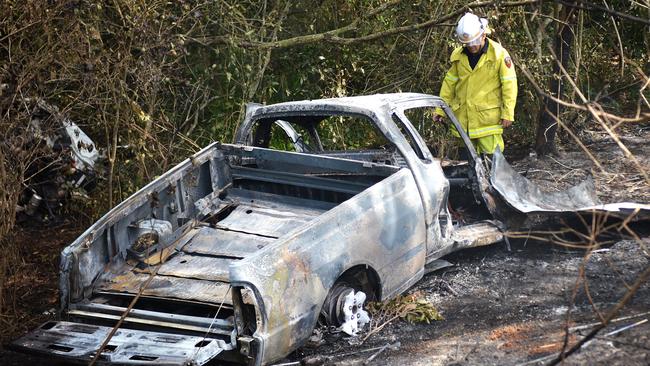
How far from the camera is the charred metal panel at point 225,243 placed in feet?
19.4

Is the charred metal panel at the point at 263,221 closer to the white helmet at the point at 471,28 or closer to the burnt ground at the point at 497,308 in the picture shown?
the burnt ground at the point at 497,308

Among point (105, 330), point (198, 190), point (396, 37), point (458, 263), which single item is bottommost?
point (458, 263)

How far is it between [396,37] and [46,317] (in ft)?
18.6

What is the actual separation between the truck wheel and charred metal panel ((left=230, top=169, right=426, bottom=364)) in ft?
0.50

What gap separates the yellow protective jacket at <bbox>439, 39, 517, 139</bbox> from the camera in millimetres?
7664

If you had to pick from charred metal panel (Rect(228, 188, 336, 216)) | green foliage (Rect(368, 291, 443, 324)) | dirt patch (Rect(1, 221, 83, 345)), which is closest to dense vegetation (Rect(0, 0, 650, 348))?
dirt patch (Rect(1, 221, 83, 345))

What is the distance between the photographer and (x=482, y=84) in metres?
7.78

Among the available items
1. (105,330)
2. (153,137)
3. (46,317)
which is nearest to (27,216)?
(153,137)

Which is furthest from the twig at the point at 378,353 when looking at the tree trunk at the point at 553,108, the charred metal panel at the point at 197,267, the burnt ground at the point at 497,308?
the tree trunk at the point at 553,108

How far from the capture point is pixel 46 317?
249 inches

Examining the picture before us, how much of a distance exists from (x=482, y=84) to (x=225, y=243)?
3070 millimetres

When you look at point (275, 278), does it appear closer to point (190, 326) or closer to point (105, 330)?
point (190, 326)

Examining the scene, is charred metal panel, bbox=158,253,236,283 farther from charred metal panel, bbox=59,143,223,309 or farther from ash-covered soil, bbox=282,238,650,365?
ash-covered soil, bbox=282,238,650,365

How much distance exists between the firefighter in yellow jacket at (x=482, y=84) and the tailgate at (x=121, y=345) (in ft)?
12.4
